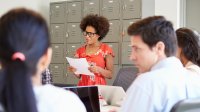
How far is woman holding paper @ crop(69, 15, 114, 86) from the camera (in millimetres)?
2877

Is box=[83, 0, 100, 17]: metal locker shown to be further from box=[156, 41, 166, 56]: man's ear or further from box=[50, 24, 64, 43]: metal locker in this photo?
box=[156, 41, 166, 56]: man's ear

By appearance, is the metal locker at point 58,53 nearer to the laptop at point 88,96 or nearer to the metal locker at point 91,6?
the metal locker at point 91,6

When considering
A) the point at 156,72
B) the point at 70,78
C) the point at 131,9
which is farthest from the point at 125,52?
the point at 156,72

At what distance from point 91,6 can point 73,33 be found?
→ 0.58 meters

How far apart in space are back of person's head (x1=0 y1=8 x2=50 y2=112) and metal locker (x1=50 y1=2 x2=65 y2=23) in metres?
4.78

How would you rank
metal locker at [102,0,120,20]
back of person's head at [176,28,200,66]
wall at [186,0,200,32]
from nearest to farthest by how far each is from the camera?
back of person's head at [176,28,200,66] < metal locker at [102,0,120,20] < wall at [186,0,200,32]

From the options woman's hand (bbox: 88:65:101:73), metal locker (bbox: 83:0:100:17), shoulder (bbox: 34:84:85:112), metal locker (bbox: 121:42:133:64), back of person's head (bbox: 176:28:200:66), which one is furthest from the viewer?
metal locker (bbox: 83:0:100:17)

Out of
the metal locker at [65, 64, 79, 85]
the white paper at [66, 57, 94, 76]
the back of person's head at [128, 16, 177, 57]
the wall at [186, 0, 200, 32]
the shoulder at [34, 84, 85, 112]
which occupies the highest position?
the wall at [186, 0, 200, 32]

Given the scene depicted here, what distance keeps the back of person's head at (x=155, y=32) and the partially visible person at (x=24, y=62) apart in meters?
0.62

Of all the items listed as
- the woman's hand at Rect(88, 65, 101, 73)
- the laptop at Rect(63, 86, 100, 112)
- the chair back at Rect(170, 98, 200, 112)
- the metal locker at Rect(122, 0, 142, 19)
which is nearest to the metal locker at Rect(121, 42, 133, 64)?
the metal locker at Rect(122, 0, 142, 19)

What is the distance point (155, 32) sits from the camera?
1.45 metres

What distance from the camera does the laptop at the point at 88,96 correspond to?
5.80 feet

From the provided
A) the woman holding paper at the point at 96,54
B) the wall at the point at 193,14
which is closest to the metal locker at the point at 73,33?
the wall at the point at 193,14

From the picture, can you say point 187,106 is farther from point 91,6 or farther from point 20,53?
point 91,6
